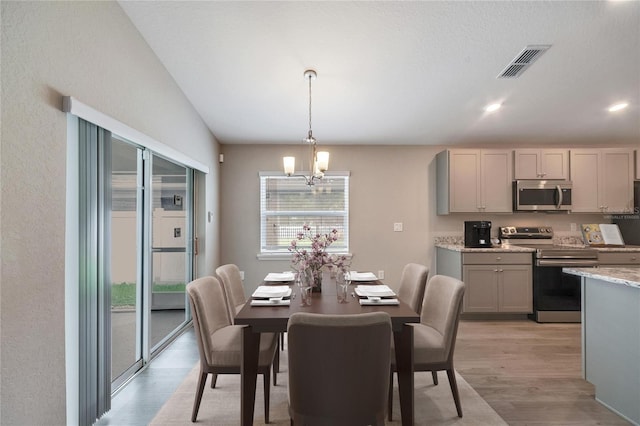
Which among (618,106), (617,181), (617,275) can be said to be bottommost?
(617,275)

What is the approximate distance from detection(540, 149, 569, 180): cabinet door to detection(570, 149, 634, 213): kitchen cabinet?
84 millimetres

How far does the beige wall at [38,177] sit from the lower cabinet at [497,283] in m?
3.97

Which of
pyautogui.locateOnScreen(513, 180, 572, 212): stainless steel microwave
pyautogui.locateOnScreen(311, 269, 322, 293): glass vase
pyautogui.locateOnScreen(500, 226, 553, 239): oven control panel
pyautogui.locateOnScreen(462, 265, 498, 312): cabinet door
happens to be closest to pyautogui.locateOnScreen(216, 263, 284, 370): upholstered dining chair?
pyautogui.locateOnScreen(311, 269, 322, 293): glass vase

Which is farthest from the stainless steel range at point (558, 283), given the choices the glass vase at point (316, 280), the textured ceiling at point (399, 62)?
the glass vase at point (316, 280)

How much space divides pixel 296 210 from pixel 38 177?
135 inches

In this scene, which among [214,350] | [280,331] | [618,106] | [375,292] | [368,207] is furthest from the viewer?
[368,207]

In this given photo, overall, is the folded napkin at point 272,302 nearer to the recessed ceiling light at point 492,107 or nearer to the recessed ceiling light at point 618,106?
the recessed ceiling light at point 492,107

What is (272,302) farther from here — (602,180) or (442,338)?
(602,180)

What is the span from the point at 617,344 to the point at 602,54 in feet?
6.97

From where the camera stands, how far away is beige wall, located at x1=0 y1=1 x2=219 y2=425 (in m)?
1.29

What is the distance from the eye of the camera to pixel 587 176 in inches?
168

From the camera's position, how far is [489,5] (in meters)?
1.92

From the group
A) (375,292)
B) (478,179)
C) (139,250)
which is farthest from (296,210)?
(375,292)

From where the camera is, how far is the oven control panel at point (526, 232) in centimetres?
450
